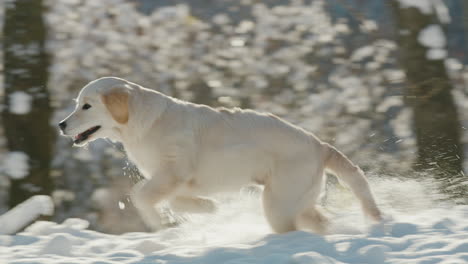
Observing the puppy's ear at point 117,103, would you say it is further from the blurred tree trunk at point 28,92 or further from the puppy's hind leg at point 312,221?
the blurred tree trunk at point 28,92

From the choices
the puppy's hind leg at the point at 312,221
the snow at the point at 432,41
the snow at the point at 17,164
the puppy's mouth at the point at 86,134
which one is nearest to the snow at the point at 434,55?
the snow at the point at 432,41

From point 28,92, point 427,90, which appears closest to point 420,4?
point 427,90

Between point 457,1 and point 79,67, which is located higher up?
point 457,1

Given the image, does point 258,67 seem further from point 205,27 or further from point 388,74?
point 388,74

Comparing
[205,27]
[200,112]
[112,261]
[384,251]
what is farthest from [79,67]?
[384,251]

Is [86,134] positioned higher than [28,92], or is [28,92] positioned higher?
[28,92]

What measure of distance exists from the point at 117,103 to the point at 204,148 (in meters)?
0.71

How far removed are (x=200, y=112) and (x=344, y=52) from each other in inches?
280

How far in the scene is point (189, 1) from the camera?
12086 millimetres

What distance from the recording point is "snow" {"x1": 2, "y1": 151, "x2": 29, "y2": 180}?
8.30 m

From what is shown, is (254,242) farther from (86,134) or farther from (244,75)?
(244,75)

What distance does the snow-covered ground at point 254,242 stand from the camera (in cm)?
424

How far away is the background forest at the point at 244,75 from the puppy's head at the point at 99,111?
120 inches

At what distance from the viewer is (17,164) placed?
27.3 ft
